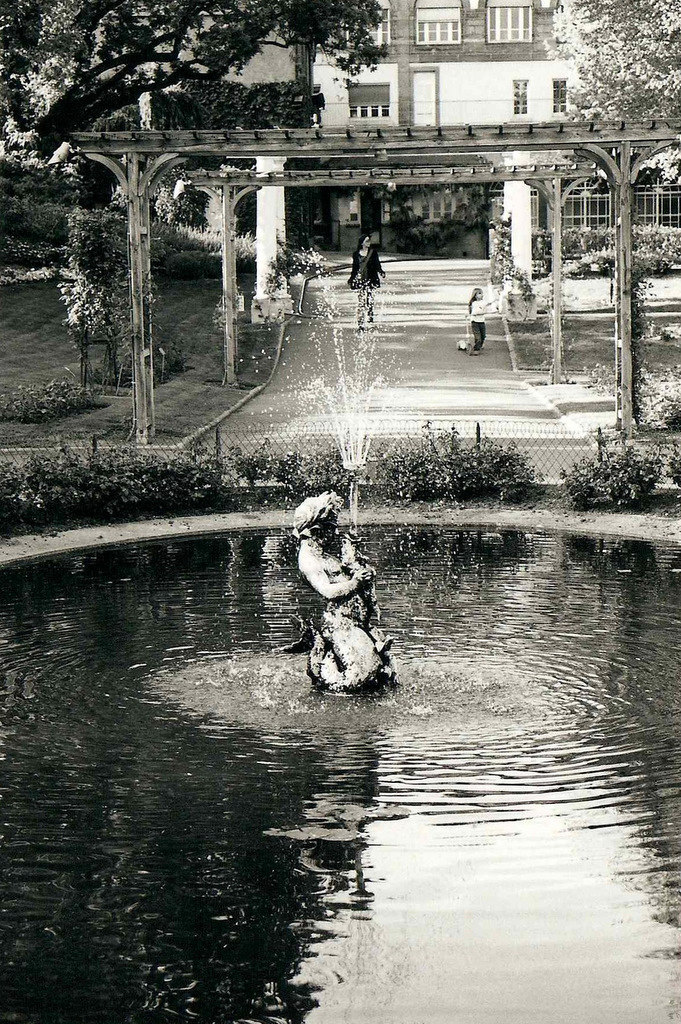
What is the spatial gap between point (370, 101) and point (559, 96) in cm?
681

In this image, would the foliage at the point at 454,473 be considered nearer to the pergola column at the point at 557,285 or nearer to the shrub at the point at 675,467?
the shrub at the point at 675,467

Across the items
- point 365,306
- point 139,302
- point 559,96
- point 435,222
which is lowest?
point 365,306

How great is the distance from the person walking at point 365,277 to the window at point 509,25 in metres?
23.1

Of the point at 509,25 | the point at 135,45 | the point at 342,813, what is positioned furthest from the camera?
the point at 509,25

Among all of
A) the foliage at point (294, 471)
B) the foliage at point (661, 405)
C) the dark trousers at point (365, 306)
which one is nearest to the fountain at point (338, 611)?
the foliage at point (294, 471)

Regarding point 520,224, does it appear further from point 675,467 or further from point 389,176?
point 675,467

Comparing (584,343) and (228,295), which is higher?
(228,295)

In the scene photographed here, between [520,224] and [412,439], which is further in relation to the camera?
[520,224]

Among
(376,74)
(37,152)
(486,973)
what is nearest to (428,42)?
(376,74)

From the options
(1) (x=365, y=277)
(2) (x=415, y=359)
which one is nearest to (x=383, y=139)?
→ (2) (x=415, y=359)

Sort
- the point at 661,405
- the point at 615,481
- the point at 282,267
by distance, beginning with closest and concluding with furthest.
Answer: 1. the point at 615,481
2. the point at 661,405
3. the point at 282,267

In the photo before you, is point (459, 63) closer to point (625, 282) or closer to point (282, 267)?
point (282, 267)

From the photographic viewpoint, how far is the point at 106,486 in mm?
17922

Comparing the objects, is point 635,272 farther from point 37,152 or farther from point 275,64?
point 275,64
